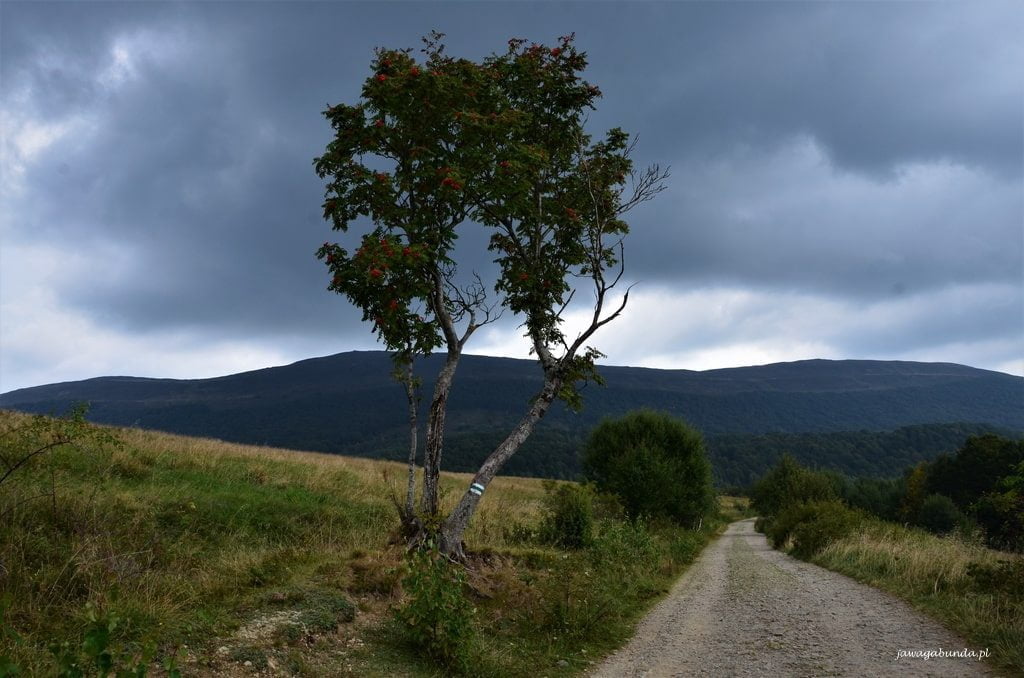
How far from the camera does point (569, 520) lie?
61.6 ft

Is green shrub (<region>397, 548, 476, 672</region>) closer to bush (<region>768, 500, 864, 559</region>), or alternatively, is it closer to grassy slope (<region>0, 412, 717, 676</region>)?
grassy slope (<region>0, 412, 717, 676</region>)

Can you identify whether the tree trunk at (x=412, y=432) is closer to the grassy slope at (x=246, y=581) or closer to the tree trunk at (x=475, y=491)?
the grassy slope at (x=246, y=581)

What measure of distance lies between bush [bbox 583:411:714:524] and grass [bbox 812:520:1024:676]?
20.1 metres

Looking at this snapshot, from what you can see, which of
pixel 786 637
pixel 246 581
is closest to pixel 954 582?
pixel 786 637

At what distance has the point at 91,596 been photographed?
6.67m

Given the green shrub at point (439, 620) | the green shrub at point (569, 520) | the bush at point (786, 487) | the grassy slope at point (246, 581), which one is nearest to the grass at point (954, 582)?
the grassy slope at point (246, 581)

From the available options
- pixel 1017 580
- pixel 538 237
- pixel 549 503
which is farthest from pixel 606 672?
pixel 549 503

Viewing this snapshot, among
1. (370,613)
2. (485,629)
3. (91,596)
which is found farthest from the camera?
(485,629)

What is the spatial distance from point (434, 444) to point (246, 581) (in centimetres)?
452

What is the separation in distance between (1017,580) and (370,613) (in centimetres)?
1042

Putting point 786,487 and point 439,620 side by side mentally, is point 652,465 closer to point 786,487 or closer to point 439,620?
point 439,620

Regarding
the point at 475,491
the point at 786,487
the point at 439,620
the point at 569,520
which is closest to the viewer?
the point at 439,620

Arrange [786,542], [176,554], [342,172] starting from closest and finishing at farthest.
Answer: [176,554] < [342,172] < [786,542]

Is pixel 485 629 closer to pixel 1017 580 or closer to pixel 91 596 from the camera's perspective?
pixel 91 596
